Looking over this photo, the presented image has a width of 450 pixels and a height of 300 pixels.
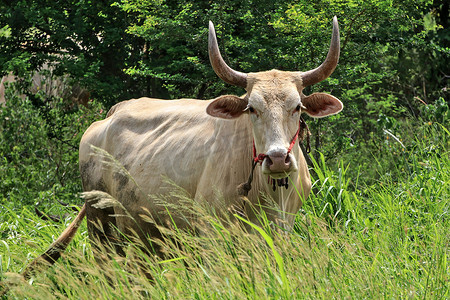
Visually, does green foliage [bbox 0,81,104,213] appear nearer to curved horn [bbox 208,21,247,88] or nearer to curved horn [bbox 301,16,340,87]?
curved horn [bbox 208,21,247,88]

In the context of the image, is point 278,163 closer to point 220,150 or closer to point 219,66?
point 220,150

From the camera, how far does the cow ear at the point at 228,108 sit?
15.6ft

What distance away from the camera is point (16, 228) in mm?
7055

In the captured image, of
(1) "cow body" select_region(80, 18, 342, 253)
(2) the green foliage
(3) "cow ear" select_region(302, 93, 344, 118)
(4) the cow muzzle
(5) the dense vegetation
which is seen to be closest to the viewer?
(5) the dense vegetation

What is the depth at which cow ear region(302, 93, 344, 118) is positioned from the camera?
190 inches

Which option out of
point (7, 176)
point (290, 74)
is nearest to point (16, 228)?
point (7, 176)

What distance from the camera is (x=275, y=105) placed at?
4.46m

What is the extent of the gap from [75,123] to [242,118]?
6360 millimetres

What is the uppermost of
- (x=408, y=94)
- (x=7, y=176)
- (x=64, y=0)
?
(x=64, y=0)

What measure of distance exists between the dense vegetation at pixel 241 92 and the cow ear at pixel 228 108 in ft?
3.04

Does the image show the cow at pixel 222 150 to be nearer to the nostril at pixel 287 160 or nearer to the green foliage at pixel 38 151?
the nostril at pixel 287 160

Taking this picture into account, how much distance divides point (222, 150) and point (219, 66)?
24.3 inches

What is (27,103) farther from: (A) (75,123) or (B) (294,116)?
(B) (294,116)

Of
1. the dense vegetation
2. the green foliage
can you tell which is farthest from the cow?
the green foliage
